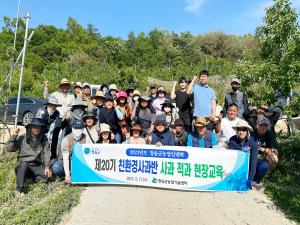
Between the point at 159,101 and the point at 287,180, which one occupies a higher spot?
the point at 159,101

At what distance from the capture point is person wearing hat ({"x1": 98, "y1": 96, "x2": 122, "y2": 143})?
7.92m

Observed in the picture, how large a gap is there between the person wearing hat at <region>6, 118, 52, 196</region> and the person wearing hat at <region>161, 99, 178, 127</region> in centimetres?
246

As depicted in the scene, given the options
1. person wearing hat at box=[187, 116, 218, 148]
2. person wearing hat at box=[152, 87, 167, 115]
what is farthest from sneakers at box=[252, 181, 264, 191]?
person wearing hat at box=[152, 87, 167, 115]

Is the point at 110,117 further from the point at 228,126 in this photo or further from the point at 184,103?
the point at 228,126

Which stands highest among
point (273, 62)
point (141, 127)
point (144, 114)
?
point (273, 62)

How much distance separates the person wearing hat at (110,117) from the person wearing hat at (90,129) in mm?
460

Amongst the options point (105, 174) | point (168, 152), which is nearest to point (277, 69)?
point (168, 152)

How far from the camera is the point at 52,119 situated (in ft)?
26.9

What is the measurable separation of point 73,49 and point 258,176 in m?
47.0

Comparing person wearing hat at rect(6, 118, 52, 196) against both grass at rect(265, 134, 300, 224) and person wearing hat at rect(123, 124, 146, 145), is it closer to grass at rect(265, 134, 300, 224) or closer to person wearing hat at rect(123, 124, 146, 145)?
person wearing hat at rect(123, 124, 146, 145)

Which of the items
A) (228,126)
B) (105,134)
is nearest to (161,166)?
(105,134)

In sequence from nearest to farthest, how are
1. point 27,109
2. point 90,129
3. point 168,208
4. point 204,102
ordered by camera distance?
point 168,208 < point 90,129 < point 204,102 < point 27,109

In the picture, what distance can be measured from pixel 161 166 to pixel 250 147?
5.34 feet

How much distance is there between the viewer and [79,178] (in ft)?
23.6
